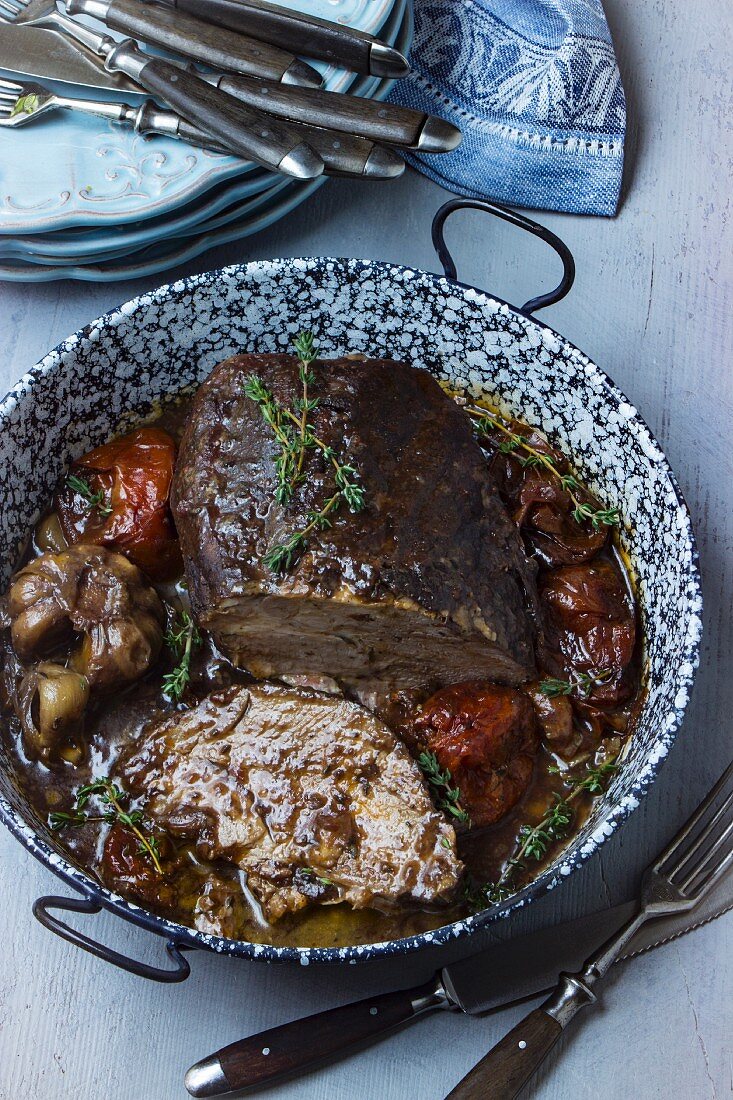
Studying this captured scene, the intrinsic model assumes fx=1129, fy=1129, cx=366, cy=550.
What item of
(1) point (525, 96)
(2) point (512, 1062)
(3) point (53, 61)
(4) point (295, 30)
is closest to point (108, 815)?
(2) point (512, 1062)

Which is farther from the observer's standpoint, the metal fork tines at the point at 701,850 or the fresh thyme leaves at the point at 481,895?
the metal fork tines at the point at 701,850

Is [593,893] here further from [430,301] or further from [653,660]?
[430,301]

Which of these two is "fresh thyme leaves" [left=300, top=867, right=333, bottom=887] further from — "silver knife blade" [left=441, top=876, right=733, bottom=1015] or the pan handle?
the pan handle

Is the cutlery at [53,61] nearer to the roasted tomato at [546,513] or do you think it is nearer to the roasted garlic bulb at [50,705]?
the roasted tomato at [546,513]

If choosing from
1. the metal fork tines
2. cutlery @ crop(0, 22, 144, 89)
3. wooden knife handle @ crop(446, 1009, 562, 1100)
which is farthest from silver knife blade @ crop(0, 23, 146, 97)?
wooden knife handle @ crop(446, 1009, 562, 1100)

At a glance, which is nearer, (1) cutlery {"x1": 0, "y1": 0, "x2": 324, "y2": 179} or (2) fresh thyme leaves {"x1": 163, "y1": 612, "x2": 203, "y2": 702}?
(2) fresh thyme leaves {"x1": 163, "y1": 612, "x2": 203, "y2": 702}

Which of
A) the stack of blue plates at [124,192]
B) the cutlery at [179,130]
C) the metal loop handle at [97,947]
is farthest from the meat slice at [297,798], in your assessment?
the cutlery at [179,130]
